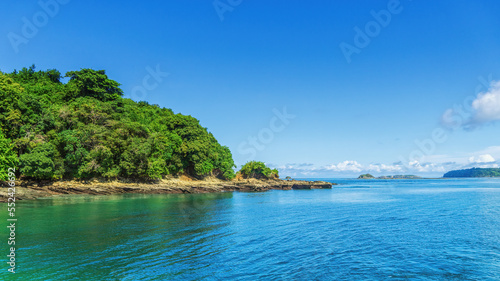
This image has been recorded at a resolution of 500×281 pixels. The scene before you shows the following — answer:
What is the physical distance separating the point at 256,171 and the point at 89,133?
72.1 m

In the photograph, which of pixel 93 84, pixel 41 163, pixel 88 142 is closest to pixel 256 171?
pixel 93 84

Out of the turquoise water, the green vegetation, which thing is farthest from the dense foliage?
the green vegetation

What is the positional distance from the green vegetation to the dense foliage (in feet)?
116

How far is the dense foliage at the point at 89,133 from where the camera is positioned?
147 ft

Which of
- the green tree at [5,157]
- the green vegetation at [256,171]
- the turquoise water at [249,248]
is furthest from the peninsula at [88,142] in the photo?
the green vegetation at [256,171]

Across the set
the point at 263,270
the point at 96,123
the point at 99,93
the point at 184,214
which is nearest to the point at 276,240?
the point at 263,270

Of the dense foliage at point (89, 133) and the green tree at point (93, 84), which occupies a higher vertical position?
the green tree at point (93, 84)

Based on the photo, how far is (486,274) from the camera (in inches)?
491

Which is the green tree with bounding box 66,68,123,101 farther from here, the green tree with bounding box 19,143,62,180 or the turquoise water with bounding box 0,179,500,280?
the turquoise water with bounding box 0,179,500,280

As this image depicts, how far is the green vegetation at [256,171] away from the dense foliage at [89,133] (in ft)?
116

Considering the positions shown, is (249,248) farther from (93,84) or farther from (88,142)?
(93,84)

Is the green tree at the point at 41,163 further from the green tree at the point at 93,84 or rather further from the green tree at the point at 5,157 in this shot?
the green tree at the point at 93,84

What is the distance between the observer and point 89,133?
51281 millimetres

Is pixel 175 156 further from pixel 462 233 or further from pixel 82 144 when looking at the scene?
pixel 462 233
